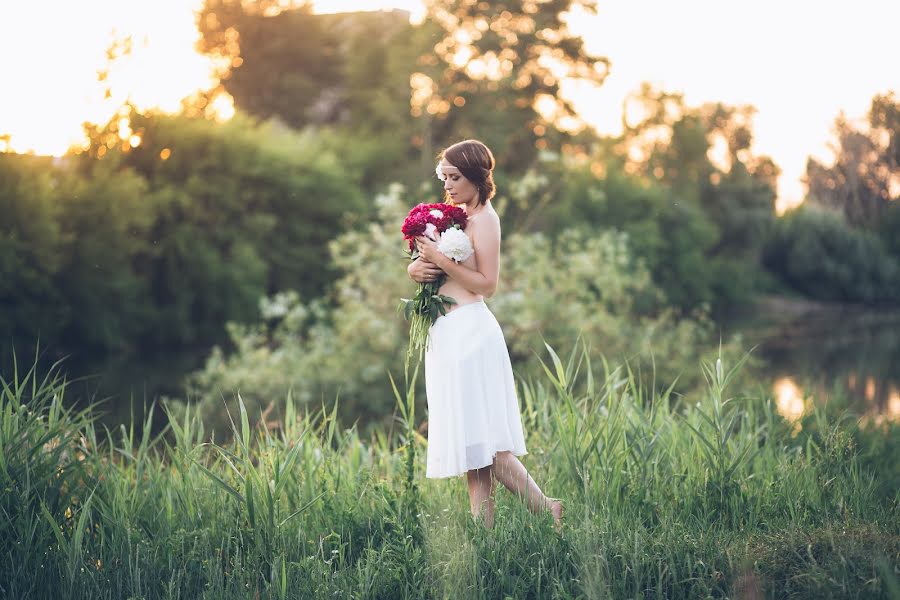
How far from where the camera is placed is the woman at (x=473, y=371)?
408cm

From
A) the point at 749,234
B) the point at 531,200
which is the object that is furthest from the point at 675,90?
the point at 531,200

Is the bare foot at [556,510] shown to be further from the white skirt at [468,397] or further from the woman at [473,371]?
the white skirt at [468,397]

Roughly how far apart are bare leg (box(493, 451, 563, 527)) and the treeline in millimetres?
9877

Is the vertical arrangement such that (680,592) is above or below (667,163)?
below

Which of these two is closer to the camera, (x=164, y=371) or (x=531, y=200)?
(x=164, y=371)

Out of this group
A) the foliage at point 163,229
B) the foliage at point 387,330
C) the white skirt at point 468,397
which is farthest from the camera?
the foliage at point 163,229

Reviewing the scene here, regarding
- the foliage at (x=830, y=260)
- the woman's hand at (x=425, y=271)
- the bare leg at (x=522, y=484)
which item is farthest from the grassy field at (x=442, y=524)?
the foliage at (x=830, y=260)

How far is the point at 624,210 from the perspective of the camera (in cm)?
3403

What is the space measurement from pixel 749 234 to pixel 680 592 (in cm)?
3599

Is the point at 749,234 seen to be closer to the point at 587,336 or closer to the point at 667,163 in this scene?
the point at 667,163

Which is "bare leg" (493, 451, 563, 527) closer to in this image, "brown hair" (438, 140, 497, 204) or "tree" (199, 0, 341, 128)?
"brown hair" (438, 140, 497, 204)

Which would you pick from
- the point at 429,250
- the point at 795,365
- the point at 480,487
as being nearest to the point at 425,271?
the point at 429,250

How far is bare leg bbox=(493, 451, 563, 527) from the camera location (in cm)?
398

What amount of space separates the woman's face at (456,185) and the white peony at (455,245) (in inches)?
8.2
